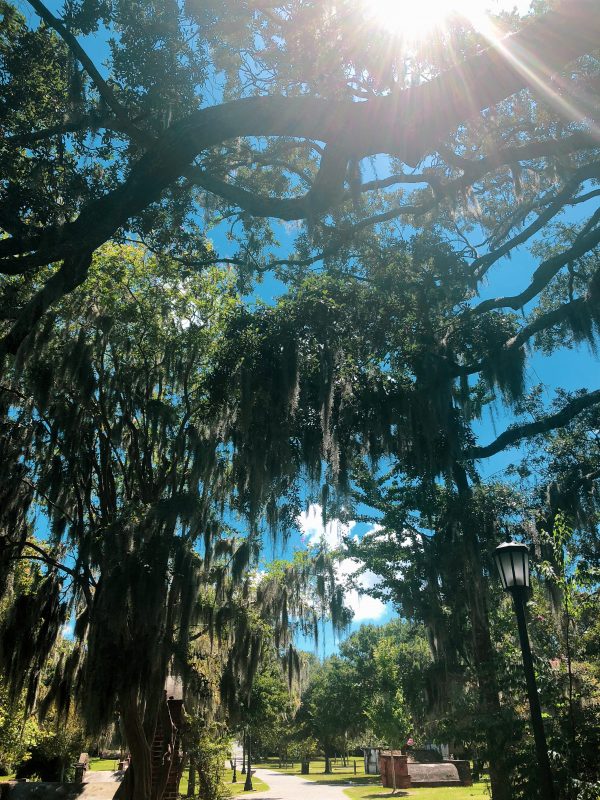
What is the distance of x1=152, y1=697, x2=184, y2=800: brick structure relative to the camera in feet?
39.2

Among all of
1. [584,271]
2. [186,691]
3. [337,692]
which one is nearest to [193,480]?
[186,691]

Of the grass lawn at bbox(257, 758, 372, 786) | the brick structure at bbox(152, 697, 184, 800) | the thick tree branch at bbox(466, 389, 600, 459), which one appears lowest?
the grass lawn at bbox(257, 758, 372, 786)

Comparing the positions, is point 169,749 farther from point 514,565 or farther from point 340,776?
point 340,776

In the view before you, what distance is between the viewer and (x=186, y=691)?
1102 centimetres

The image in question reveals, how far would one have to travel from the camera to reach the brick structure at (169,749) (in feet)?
39.2

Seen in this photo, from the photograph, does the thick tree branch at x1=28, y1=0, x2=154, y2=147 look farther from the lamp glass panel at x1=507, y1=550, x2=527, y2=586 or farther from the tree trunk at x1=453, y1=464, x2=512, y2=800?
the tree trunk at x1=453, y1=464, x2=512, y2=800

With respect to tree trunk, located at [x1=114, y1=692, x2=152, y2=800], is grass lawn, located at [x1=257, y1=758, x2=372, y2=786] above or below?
below

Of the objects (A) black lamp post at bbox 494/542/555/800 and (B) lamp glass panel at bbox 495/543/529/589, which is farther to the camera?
(B) lamp glass panel at bbox 495/543/529/589

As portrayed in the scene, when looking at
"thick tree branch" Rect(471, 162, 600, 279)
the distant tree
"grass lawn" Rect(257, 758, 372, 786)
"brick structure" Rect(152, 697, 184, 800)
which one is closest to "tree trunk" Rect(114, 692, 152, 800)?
"brick structure" Rect(152, 697, 184, 800)

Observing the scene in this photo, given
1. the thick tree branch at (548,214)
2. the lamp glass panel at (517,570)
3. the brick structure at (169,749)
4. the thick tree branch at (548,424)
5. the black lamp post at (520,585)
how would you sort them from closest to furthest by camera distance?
the black lamp post at (520,585) → the lamp glass panel at (517,570) → the thick tree branch at (548,214) → the thick tree branch at (548,424) → the brick structure at (169,749)

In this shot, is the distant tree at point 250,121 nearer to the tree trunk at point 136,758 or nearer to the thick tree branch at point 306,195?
the thick tree branch at point 306,195

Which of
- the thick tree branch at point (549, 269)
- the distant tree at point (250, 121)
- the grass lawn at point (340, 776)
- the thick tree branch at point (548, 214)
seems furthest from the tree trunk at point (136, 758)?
the grass lawn at point (340, 776)

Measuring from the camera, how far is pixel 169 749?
12102 mm

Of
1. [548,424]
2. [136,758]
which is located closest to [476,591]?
[548,424]
